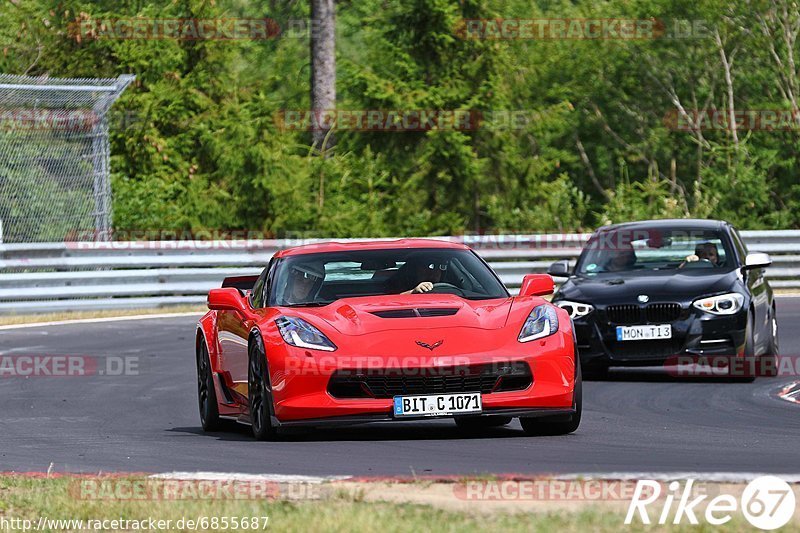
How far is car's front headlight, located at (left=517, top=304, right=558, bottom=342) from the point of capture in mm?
9791

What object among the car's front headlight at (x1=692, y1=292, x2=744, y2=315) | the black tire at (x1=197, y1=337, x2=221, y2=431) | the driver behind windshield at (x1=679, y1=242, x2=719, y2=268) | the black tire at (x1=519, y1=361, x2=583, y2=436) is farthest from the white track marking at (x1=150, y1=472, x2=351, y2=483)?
the driver behind windshield at (x1=679, y1=242, x2=719, y2=268)

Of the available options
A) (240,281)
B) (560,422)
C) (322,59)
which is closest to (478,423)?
(560,422)

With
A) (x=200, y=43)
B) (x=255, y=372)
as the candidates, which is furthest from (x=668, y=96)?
(x=255, y=372)

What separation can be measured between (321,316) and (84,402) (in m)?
4.45

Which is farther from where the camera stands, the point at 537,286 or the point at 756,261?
the point at 756,261

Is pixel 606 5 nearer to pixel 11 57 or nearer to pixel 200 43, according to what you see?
pixel 200 43

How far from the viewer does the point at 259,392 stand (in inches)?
396

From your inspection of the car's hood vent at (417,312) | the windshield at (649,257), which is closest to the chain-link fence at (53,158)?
the windshield at (649,257)

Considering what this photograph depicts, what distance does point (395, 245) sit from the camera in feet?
36.7

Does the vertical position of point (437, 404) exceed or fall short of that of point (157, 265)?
it exceeds it

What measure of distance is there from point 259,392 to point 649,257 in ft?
22.7

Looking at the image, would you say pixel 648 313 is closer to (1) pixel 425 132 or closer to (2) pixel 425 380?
(2) pixel 425 380

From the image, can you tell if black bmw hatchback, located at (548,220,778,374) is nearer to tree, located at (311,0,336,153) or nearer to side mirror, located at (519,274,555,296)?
side mirror, located at (519,274,555,296)

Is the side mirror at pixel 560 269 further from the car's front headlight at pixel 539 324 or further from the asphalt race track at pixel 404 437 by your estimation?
the car's front headlight at pixel 539 324
